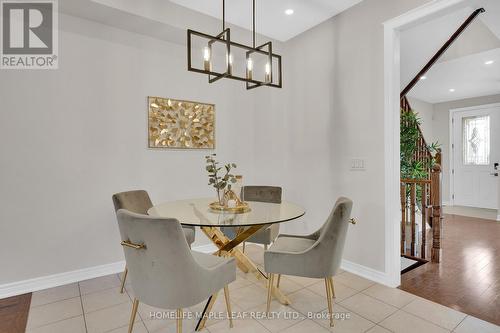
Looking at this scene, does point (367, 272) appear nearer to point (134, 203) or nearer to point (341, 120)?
point (341, 120)

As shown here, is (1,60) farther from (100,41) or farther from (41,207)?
(41,207)

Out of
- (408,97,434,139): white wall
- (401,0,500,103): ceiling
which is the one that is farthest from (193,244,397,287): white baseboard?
(408,97,434,139): white wall

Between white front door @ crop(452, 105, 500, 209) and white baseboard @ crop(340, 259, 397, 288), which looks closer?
white baseboard @ crop(340, 259, 397, 288)

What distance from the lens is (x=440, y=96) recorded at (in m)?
6.67

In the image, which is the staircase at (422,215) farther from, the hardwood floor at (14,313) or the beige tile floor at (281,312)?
the hardwood floor at (14,313)

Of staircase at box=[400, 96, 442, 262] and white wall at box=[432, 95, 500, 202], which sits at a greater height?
white wall at box=[432, 95, 500, 202]

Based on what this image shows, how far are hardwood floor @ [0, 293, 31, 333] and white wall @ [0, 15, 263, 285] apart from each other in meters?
0.20

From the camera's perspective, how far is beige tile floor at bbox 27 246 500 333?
6.37 ft

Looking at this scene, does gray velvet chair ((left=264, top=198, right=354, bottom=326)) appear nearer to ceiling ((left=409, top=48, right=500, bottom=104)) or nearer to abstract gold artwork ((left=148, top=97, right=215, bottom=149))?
abstract gold artwork ((left=148, top=97, right=215, bottom=149))

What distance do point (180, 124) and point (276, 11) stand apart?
164cm

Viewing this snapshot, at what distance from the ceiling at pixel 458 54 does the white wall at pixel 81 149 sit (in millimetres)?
2785

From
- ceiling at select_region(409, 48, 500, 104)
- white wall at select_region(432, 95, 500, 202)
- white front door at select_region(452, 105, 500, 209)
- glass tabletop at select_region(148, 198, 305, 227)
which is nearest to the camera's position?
glass tabletop at select_region(148, 198, 305, 227)

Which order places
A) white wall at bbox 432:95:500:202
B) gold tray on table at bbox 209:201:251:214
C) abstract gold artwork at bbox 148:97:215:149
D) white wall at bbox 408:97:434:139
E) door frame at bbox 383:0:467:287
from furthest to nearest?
1. white wall at bbox 432:95:500:202
2. white wall at bbox 408:97:434:139
3. abstract gold artwork at bbox 148:97:215:149
4. door frame at bbox 383:0:467:287
5. gold tray on table at bbox 209:201:251:214

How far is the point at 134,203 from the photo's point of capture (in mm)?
2648
